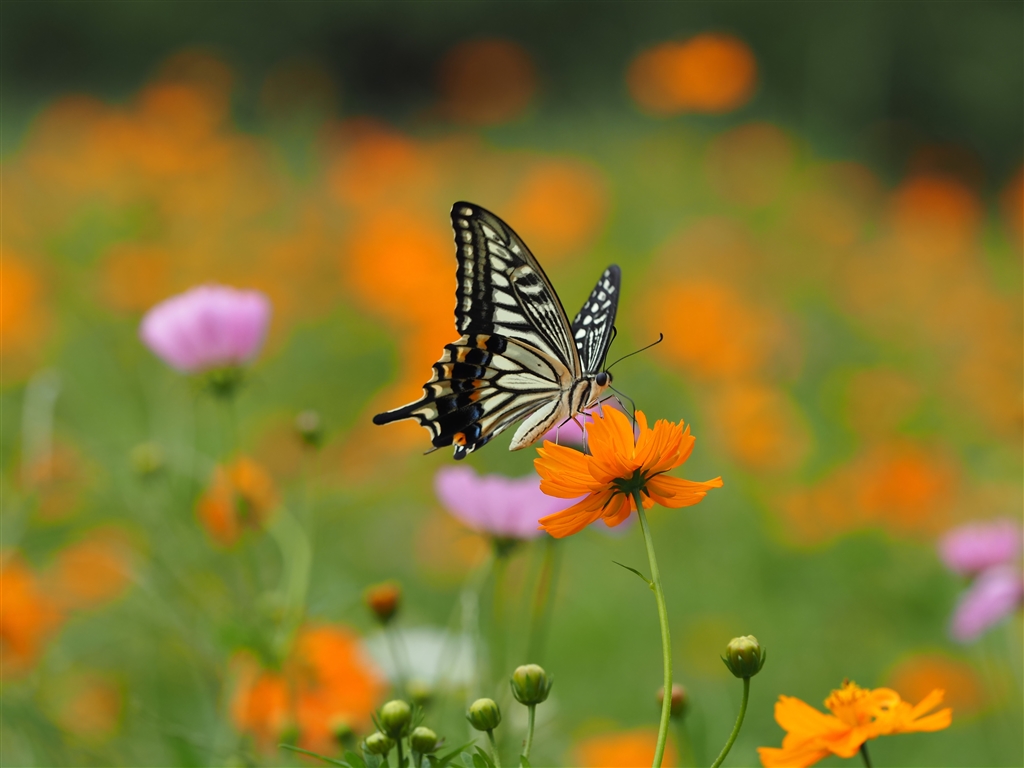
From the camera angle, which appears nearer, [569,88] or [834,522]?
[834,522]

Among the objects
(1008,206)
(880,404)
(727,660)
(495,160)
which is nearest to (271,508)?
(727,660)

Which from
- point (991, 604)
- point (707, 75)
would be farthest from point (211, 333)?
point (707, 75)

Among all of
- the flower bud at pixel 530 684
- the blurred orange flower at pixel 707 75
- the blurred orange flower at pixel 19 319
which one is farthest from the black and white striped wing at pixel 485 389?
the blurred orange flower at pixel 707 75

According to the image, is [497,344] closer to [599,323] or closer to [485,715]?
[599,323]

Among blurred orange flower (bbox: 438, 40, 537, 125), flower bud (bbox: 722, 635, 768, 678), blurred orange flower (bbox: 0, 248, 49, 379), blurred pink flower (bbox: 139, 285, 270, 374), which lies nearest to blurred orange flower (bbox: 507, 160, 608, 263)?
blurred orange flower (bbox: 0, 248, 49, 379)

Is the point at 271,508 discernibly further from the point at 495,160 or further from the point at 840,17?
the point at 840,17
